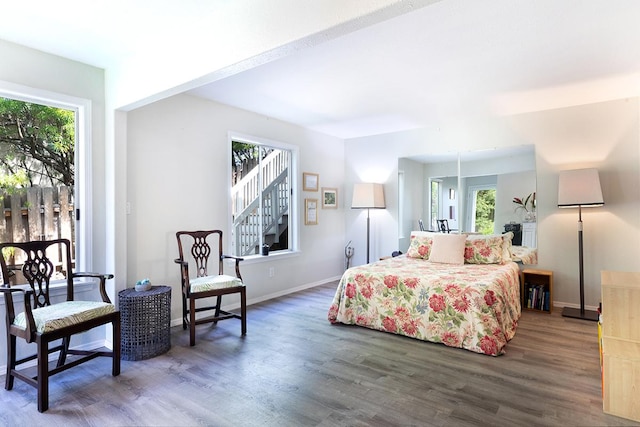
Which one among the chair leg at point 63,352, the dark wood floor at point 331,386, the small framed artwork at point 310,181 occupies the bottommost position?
the dark wood floor at point 331,386

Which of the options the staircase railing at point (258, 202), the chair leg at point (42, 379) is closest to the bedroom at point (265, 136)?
the staircase railing at point (258, 202)

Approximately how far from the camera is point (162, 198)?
3562mm

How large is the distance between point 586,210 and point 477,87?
199 centimetres

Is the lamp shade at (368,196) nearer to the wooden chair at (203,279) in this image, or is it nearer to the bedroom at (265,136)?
the bedroom at (265,136)

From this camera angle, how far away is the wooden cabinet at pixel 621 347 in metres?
1.97

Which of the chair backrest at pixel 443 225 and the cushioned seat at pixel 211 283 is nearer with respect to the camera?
the cushioned seat at pixel 211 283

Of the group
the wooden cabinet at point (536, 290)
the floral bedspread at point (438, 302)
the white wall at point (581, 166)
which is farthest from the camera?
the wooden cabinet at point (536, 290)

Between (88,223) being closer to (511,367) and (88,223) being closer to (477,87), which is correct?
(511,367)

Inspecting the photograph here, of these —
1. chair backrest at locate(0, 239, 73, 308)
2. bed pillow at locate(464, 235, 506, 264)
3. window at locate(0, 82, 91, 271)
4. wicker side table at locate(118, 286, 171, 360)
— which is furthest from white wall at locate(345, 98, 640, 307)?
chair backrest at locate(0, 239, 73, 308)

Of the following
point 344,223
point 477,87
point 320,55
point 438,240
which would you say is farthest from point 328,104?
point 344,223

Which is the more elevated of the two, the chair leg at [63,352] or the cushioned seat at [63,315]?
the cushioned seat at [63,315]

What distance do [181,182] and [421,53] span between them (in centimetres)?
260

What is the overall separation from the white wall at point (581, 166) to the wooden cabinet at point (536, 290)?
0.19m

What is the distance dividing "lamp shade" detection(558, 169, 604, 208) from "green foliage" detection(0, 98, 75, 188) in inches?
189
